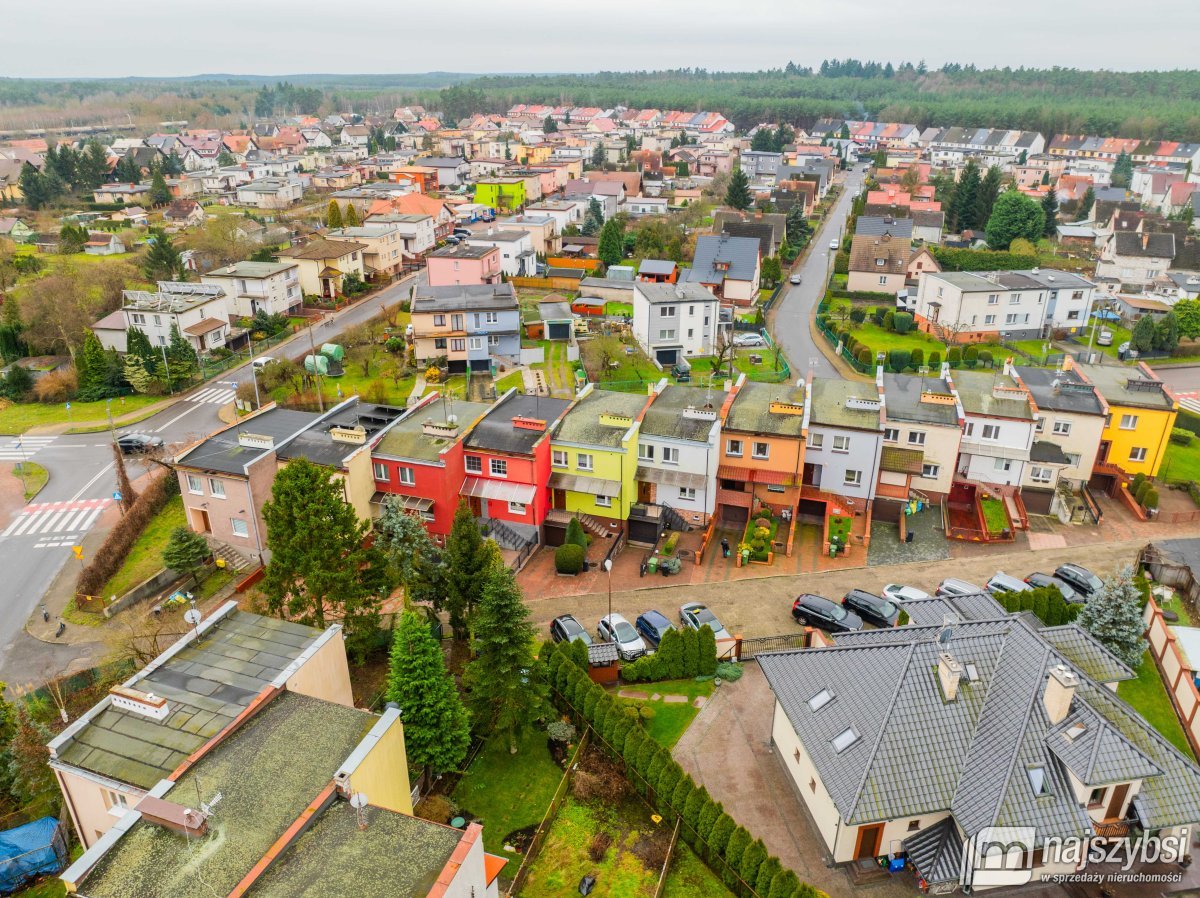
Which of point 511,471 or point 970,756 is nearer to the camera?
point 970,756

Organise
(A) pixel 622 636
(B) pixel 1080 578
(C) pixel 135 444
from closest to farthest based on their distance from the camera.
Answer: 1. (A) pixel 622 636
2. (B) pixel 1080 578
3. (C) pixel 135 444

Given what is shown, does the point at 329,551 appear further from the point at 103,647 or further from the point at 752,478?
the point at 752,478

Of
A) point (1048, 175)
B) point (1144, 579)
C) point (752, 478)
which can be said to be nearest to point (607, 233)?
point (752, 478)

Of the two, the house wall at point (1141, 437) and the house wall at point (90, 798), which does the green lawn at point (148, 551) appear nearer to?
the house wall at point (90, 798)

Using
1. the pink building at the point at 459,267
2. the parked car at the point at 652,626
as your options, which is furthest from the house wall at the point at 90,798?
the pink building at the point at 459,267

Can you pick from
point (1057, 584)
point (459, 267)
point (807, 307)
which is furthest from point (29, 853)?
point (807, 307)

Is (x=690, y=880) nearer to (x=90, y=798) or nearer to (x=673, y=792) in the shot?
(x=673, y=792)

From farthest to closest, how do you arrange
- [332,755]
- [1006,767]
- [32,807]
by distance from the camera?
1. [32,807]
2. [1006,767]
3. [332,755]
